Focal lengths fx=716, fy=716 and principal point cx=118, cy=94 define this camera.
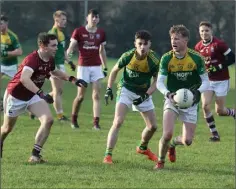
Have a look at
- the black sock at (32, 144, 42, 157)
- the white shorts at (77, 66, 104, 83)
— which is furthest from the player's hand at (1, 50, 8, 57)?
the black sock at (32, 144, 42, 157)

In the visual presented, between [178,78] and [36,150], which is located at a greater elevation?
A: [178,78]

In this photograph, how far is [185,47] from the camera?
9016 mm

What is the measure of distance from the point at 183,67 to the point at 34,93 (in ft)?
6.46

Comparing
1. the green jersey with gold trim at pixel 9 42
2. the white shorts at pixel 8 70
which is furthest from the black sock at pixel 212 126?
the white shorts at pixel 8 70

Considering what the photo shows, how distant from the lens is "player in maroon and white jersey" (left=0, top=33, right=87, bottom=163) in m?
9.26

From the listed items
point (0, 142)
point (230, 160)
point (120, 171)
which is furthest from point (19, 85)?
point (230, 160)

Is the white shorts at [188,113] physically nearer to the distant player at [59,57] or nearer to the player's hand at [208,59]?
the player's hand at [208,59]

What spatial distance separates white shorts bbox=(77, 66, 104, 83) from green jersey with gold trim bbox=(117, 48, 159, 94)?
13.5ft

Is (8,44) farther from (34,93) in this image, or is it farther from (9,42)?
(34,93)

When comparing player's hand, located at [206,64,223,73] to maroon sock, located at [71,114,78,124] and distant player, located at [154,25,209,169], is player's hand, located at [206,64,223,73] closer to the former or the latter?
maroon sock, located at [71,114,78,124]

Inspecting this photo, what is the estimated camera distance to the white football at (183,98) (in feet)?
28.7

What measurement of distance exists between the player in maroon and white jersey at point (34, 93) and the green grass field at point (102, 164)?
1.36 feet

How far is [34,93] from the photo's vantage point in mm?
9344

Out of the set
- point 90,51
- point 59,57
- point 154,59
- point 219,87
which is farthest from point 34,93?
point 59,57
